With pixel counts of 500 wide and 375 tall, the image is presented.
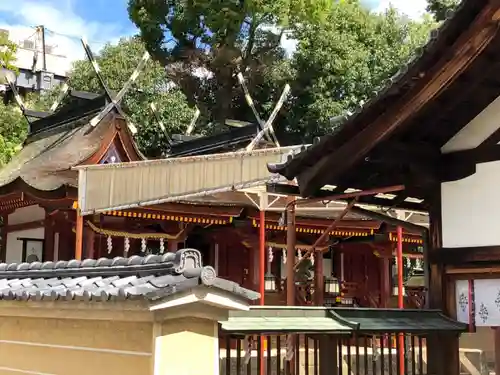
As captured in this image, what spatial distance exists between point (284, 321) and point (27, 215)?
14.2 meters

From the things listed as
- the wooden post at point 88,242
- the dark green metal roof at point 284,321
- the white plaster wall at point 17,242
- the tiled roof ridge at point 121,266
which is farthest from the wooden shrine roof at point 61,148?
the dark green metal roof at point 284,321

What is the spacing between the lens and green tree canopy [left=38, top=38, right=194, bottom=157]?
29.4 meters

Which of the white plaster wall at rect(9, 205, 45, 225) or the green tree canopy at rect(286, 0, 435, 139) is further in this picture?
the green tree canopy at rect(286, 0, 435, 139)

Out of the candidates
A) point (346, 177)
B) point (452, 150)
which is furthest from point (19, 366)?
point (452, 150)

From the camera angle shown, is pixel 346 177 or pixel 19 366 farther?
pixel 346 177

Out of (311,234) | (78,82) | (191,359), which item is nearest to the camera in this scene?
(191,359)

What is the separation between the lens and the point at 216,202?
50.3 ft

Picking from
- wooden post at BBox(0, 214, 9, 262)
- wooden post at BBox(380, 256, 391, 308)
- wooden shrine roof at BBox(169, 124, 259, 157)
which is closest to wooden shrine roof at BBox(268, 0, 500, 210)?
wooden post at BBox(380, 256, 391, 308)

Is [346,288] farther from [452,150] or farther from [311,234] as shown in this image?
[452,150]

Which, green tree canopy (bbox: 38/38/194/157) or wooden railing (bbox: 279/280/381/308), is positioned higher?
green tree canopy (bbox: 38/38/194/157)

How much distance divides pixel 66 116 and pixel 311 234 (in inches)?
345

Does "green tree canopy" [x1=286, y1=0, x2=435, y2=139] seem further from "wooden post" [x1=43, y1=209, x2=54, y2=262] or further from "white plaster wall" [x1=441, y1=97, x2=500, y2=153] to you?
"white plaster wall" [x1=441, y1=97, x2=500, y2=153]

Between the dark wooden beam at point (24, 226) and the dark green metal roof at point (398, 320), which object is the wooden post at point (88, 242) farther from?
the dark green metal roof at point (398, 320)

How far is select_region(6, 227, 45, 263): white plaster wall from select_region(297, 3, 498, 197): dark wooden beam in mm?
12490
